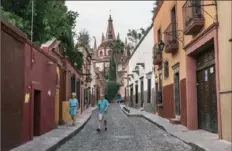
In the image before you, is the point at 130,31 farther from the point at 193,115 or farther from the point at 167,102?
the point at 193,115

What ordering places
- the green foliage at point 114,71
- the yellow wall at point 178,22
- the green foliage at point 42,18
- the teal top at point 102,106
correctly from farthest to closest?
the green foliage at point 114,71, the green foliage at point 42,18, the teal top at point 102,106, the yellow wall at point 178,22

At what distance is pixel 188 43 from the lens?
1554 cm

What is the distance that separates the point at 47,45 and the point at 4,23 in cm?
737

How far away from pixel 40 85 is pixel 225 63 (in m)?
6.34

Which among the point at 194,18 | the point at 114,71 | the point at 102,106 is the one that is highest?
the point at 114,71

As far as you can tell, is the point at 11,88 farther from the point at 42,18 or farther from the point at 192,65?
the point at 42,18

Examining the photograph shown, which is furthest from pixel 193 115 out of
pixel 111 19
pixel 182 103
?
pixel 111 19

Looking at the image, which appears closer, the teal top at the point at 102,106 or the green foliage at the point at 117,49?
the teal top at the point at 102,106

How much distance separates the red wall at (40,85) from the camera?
11.7 m

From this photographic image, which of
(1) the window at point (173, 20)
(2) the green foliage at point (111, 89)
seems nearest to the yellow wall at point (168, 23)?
(1) the window at point (173, 20)

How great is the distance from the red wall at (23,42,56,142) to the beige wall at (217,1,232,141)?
567 cm

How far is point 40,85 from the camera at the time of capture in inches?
541

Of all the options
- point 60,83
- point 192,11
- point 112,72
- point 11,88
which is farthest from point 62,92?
point 112,72

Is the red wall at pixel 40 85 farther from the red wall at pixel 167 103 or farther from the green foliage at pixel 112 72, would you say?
the green foliage at pixel 112 72
